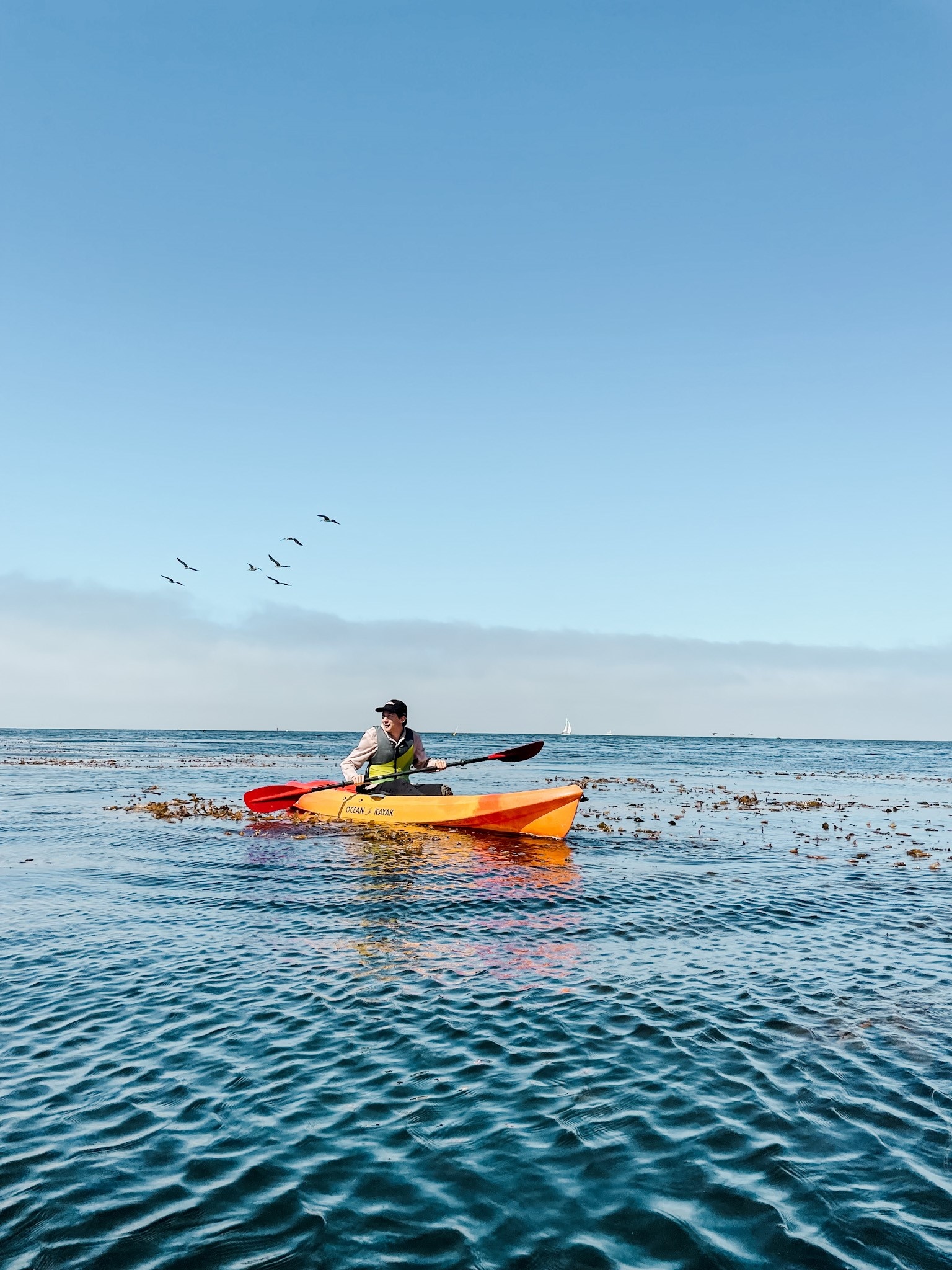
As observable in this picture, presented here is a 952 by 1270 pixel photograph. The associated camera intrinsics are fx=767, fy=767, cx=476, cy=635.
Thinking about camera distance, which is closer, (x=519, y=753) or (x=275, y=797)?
(x=519, y=753)

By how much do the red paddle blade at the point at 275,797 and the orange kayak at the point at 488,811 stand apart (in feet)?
14.2

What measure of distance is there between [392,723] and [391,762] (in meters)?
1.75

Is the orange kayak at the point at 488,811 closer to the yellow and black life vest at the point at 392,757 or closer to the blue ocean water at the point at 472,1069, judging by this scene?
the yellow and black life vest at the point at 392,757

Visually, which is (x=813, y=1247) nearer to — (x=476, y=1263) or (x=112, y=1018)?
(x=476, y=1263)

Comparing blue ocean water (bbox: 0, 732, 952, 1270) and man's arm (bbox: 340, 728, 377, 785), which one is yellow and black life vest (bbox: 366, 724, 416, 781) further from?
blue ocean water (bbox: 0, 732, 952, 1270)

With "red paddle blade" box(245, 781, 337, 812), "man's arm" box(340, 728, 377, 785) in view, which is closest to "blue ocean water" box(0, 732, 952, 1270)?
"man's arm" box(340, 728, 377, 785)

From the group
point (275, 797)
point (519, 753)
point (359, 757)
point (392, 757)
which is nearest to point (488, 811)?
point (519, 753)

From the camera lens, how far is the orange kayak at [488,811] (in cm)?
1978

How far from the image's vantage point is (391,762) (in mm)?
21312

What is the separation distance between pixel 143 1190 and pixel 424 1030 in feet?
10.3

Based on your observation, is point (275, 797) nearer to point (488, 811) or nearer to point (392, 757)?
point (392, 757)

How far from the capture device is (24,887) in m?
14.8

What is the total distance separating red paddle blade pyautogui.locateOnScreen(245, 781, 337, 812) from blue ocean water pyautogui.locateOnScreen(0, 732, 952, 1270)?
9143mm

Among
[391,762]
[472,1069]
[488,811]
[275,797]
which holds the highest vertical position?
[391,762]
